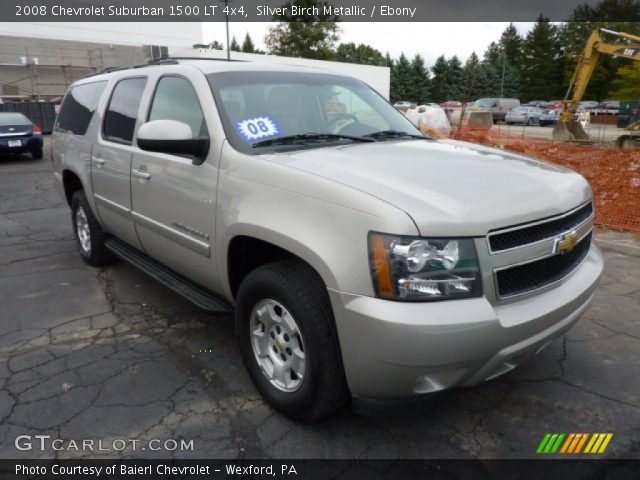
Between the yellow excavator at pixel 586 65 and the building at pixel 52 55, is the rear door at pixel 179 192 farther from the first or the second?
the building at pixel 52 55

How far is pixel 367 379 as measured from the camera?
7.04 feet

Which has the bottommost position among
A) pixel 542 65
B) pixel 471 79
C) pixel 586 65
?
pixel 471 79

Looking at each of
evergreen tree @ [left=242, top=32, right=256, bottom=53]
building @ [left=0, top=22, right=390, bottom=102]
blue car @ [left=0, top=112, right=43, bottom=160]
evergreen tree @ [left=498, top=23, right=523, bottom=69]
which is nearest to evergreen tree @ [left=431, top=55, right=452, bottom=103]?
evergreen tree @ [left=498, top=23, right=523, bottom=69]

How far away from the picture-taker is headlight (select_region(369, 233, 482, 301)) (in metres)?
2.02

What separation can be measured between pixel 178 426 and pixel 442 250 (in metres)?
1.65

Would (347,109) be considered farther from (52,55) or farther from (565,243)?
(52,55)

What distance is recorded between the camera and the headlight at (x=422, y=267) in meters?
2.02

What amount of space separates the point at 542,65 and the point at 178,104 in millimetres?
73462

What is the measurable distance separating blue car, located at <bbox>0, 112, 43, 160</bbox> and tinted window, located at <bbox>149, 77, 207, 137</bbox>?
12022 mm

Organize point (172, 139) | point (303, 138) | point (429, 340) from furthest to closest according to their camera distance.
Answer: point (303, 138) < point (172, 139) < point (429, 340)

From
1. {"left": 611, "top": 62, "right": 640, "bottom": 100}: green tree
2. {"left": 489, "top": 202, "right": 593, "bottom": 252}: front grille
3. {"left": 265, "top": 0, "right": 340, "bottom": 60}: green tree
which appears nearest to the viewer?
{"left": 489, "top": 202, "right": 593, "bottom": 252}: front grille

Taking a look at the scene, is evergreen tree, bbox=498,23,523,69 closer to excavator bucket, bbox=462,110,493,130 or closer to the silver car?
the silver car

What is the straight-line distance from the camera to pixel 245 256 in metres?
2.86

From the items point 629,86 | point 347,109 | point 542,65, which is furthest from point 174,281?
point 542,65
